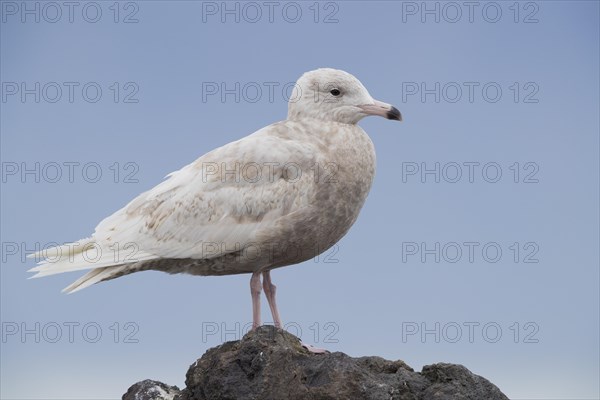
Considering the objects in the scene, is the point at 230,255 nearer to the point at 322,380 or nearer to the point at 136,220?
the point at 136,220

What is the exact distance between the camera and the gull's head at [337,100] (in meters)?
11.7

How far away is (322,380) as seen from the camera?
→ 30.8 feet

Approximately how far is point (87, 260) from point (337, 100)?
12.1ft

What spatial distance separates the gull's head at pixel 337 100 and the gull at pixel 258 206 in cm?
1

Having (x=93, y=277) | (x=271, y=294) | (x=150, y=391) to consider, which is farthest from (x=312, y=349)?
(x=93, y=277)

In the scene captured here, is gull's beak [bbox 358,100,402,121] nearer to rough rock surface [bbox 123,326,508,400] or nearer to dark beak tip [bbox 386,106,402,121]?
dark beak tip [bbox 386,106,402,121]

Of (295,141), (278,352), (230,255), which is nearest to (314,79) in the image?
(295,141)

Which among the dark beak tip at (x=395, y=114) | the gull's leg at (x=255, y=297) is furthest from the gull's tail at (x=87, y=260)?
the dark beak tip at (x=395, y=114)

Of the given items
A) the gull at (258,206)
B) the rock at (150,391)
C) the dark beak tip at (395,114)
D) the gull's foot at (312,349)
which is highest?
the dark beak tip at (395,114)

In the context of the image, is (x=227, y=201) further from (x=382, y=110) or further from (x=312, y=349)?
(x=382, y=110)

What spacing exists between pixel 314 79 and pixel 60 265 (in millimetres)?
3918

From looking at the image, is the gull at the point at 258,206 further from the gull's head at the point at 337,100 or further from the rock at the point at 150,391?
the rock at the point at 150,391

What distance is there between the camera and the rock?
10.8 meters

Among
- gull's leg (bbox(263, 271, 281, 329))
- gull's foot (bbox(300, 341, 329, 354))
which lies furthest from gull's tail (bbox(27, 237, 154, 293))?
gull's foot (bbox(300, 341, 329, 354))
